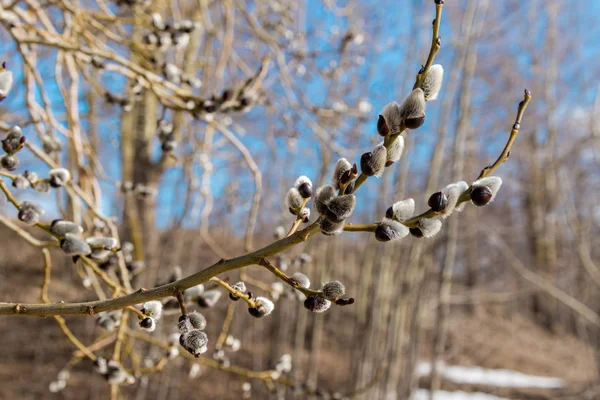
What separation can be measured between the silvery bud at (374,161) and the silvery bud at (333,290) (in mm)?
160

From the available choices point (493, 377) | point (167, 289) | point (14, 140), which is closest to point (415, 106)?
point (167, 289)

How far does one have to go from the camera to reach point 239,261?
657 millimetres

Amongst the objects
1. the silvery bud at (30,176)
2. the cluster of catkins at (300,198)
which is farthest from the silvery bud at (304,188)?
the silvery bud at (30,176)

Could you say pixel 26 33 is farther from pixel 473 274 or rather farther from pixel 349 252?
pixel 473 274

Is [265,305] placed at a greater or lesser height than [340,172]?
lesser

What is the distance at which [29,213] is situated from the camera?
39.7 inches

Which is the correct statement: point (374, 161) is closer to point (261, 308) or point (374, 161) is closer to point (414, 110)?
point (414, 110)

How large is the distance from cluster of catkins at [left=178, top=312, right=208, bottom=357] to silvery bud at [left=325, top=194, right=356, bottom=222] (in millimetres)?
250

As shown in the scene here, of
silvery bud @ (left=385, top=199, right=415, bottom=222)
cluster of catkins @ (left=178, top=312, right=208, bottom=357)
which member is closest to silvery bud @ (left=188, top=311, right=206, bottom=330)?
cluster of catkins @ (left=178, top=312, right=208, bottom=357)

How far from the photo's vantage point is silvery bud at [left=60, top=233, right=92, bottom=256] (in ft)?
2.95

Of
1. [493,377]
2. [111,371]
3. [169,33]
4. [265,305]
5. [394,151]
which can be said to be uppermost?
[493,377]

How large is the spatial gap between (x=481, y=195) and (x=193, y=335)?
1.44 ft

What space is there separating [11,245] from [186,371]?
178 inches

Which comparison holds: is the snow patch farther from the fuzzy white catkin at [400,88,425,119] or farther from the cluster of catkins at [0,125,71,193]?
the fuzzy white catkin at [400,88,425,119]
